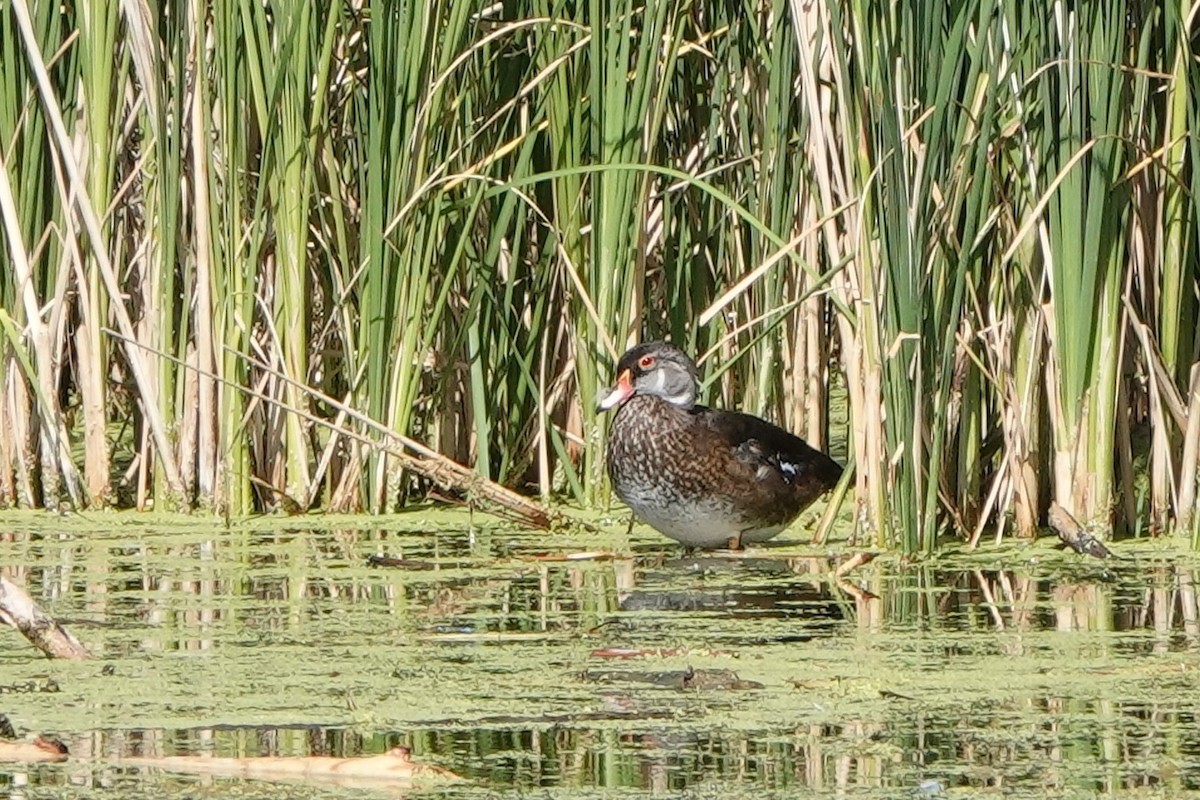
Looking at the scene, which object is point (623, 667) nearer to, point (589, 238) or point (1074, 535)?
point (1074, 535)

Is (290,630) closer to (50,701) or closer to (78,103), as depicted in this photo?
(50,701)

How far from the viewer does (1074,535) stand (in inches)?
236

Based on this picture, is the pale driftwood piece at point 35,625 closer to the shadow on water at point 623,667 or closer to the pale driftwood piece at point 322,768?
the shadow on water at point 623,667

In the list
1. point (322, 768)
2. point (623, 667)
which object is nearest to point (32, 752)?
point (322, 768)

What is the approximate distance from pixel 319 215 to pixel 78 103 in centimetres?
83

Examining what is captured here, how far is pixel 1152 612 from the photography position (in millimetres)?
5309

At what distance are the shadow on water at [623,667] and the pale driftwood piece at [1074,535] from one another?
0.05 m

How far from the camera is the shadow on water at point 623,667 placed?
12.3 feet

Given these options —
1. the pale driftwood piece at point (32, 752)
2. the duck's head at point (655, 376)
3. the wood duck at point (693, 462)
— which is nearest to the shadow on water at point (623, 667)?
the pale driftwood piece at point (32, 752)

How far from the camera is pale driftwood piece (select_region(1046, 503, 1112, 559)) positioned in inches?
235

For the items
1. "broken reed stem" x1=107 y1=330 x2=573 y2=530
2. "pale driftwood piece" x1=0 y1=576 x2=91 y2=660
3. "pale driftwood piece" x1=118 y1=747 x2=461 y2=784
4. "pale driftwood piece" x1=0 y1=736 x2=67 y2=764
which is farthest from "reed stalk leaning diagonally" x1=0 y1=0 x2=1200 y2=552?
"pale driftwood piece" x1=0 y1=736 x2=67 y2=764

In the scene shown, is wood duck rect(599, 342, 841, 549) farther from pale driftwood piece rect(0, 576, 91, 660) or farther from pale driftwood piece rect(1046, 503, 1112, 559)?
pale driftwood piece rect(0, 576, 91, 660)

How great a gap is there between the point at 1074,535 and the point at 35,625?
8.94ft

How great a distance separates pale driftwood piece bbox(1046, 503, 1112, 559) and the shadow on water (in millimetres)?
52
